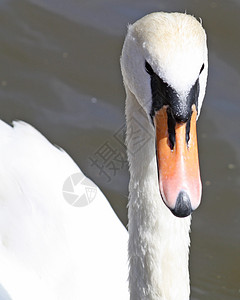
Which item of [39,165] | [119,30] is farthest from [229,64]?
[39,165]

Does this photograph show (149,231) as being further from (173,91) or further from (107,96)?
(107,96)

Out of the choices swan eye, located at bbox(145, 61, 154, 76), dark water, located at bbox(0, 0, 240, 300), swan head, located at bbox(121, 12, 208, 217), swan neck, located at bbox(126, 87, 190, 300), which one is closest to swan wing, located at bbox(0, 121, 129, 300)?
swan neck, located at bbox(126, 87, 190, 300)

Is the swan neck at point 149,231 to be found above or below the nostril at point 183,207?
above

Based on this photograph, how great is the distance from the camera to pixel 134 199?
3320mm

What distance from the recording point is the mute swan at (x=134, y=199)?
274 cm

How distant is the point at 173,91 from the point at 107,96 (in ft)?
9.93

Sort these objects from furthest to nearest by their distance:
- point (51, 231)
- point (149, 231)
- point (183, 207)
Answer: point (51, 231), point (149, 231), point (183, 207)

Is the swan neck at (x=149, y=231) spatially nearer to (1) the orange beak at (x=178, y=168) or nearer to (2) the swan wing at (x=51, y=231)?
(1) the orange beak at (x=178, y=168)

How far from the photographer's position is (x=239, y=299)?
476cm

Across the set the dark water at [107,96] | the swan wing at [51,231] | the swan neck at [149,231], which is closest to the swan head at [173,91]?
the swan neck at [149,231]

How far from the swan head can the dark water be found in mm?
2176

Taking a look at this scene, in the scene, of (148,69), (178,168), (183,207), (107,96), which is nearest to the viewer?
(183,207)

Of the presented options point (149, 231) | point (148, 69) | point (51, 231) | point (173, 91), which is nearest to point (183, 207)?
point (173, 91)

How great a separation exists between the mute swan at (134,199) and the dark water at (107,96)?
2.56 ft
